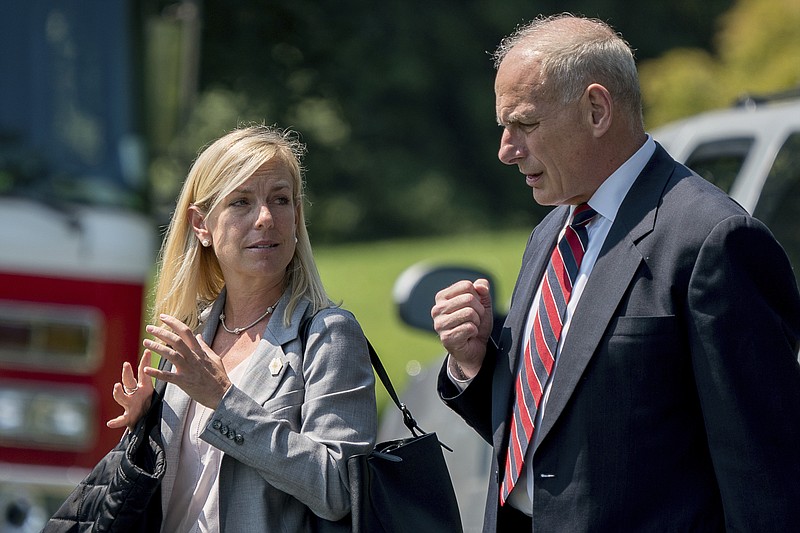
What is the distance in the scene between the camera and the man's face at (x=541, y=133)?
2789 millimetres

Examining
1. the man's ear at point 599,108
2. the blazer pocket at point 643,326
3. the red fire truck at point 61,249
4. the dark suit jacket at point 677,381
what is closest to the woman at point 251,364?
the dark suit jacket at point 677,381

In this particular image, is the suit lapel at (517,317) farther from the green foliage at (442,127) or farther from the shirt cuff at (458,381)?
the green foliage at (442,127)

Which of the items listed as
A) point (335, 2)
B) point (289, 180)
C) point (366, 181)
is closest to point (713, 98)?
point (335, 2)

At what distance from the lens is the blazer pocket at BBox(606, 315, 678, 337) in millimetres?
2602

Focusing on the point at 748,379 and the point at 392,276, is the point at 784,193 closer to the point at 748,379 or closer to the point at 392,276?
the point at 748,379

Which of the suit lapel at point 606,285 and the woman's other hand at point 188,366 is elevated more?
the suit lapel at point 606,285

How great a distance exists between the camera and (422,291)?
4473 millimetres

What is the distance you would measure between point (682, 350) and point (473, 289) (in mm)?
559

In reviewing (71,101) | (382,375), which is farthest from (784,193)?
(71,101)

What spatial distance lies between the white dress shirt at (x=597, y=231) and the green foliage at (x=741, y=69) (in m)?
9.33

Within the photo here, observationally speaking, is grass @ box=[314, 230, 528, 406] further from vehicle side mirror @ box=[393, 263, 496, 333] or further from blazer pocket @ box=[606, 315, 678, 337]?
blazer pocket @ box=[606, 315, 678, 337]

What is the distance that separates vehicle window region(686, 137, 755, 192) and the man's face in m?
1.61

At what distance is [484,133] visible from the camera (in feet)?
102

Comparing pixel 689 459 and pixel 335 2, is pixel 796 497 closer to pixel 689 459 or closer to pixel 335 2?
pixel 689 459
